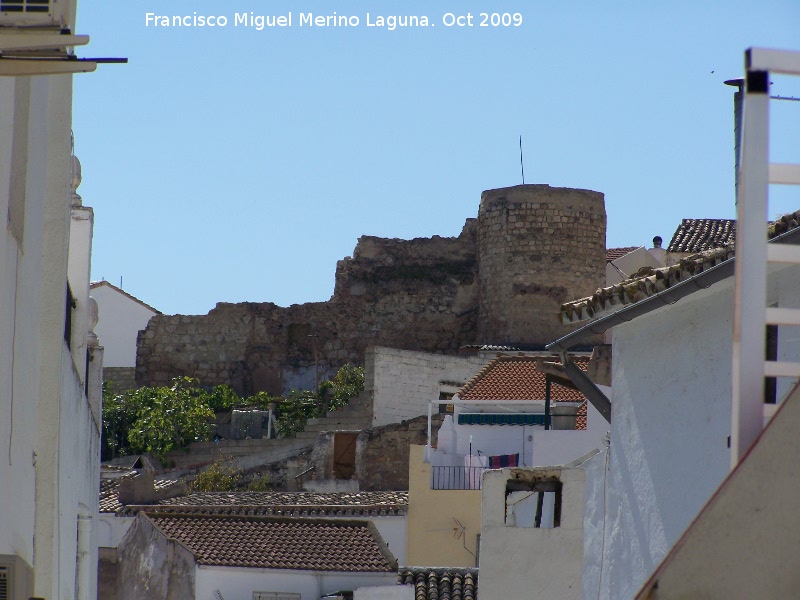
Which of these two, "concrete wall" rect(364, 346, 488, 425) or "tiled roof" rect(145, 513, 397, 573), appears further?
"concrete wall" rect(364, 346, 488, 425)

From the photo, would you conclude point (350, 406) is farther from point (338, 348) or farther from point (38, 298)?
point (38, 298)

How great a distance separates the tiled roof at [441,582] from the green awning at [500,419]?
708 cm

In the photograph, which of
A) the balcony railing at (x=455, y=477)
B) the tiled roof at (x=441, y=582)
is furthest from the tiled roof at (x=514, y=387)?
the tiled roof at (x=441, y=582)

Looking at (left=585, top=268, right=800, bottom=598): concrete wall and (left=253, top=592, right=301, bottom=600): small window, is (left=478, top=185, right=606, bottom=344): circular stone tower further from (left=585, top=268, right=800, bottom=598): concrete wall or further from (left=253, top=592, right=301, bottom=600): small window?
(left=585, top=268, right=800, bottom=598): concrete wall

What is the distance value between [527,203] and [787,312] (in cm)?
3021

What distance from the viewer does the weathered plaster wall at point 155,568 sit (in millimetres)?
16844

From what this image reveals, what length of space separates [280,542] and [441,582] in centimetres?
196

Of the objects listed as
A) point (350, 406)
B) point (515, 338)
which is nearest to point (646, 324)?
point (350, 406)

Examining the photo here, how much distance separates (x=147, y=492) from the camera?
80.7 ft

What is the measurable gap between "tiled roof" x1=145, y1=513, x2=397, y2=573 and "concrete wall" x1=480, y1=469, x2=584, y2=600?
219 inches

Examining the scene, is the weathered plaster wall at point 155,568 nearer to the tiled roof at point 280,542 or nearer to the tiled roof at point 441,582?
the tiled roof at point 280,542

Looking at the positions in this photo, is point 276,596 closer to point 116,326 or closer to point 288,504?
point 288,504

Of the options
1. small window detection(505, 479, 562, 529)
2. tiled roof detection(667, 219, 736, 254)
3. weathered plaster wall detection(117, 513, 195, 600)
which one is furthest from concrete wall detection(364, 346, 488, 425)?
Answer: small window detection(505, 479, 562, 529)

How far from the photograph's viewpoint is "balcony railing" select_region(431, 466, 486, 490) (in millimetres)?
23837
